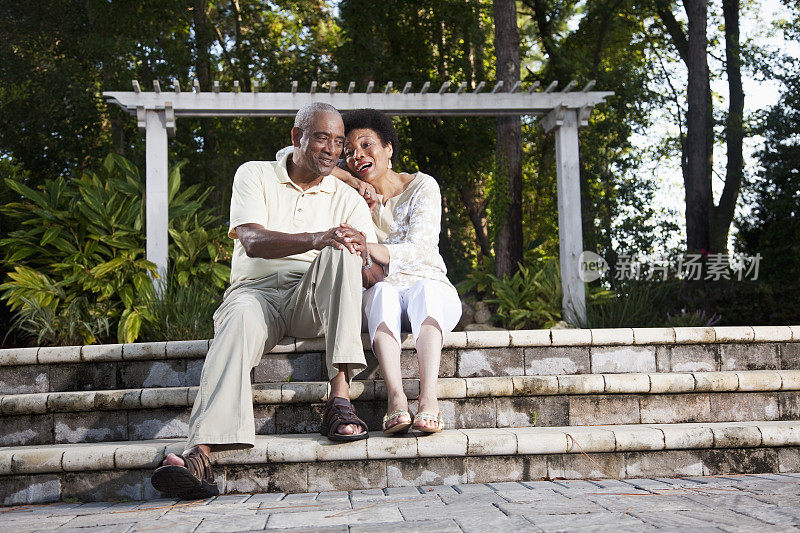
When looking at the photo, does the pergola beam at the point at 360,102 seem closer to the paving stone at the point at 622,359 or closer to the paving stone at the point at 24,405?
the paving stone at the point at 622,359

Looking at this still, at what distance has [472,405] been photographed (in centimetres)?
330

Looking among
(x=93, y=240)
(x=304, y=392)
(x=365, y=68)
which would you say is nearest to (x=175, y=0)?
(x=365, y=68)

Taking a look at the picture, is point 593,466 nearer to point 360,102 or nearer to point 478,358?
point 478,358

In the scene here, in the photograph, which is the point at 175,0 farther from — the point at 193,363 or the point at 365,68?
the point at 193,363

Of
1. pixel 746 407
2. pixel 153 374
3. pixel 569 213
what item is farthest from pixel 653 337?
pixel 569 213

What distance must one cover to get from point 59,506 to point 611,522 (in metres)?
2.03

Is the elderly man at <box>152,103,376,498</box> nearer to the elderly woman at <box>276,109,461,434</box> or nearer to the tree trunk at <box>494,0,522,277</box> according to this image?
the elderly woman at <box>276,109,461,434</box>

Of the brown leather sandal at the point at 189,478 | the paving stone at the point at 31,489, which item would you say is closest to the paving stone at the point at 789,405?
the brown leather sandal at the point at 189,478

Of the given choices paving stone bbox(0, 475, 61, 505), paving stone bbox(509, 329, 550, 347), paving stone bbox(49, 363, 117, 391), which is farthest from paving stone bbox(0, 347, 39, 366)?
paving stone bbox(509, 329, 550, 347)

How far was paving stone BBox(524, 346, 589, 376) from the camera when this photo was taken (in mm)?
3734

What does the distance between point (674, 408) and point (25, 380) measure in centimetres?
329

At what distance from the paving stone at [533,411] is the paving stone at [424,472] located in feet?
1.93

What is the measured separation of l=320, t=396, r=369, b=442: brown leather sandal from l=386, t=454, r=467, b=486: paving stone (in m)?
0.18

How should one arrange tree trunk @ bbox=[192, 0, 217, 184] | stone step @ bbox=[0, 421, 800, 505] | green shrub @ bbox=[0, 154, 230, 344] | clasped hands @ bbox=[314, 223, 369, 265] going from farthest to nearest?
tree trunk @ bbox=[192, 0, 217, 184] → green shrub @ bbox=[0, 154, 230, 344] → clasped hands @ bbox=[314, 223, 369, 265] → stone step @ bbox=[0, 421, 800, 505]
